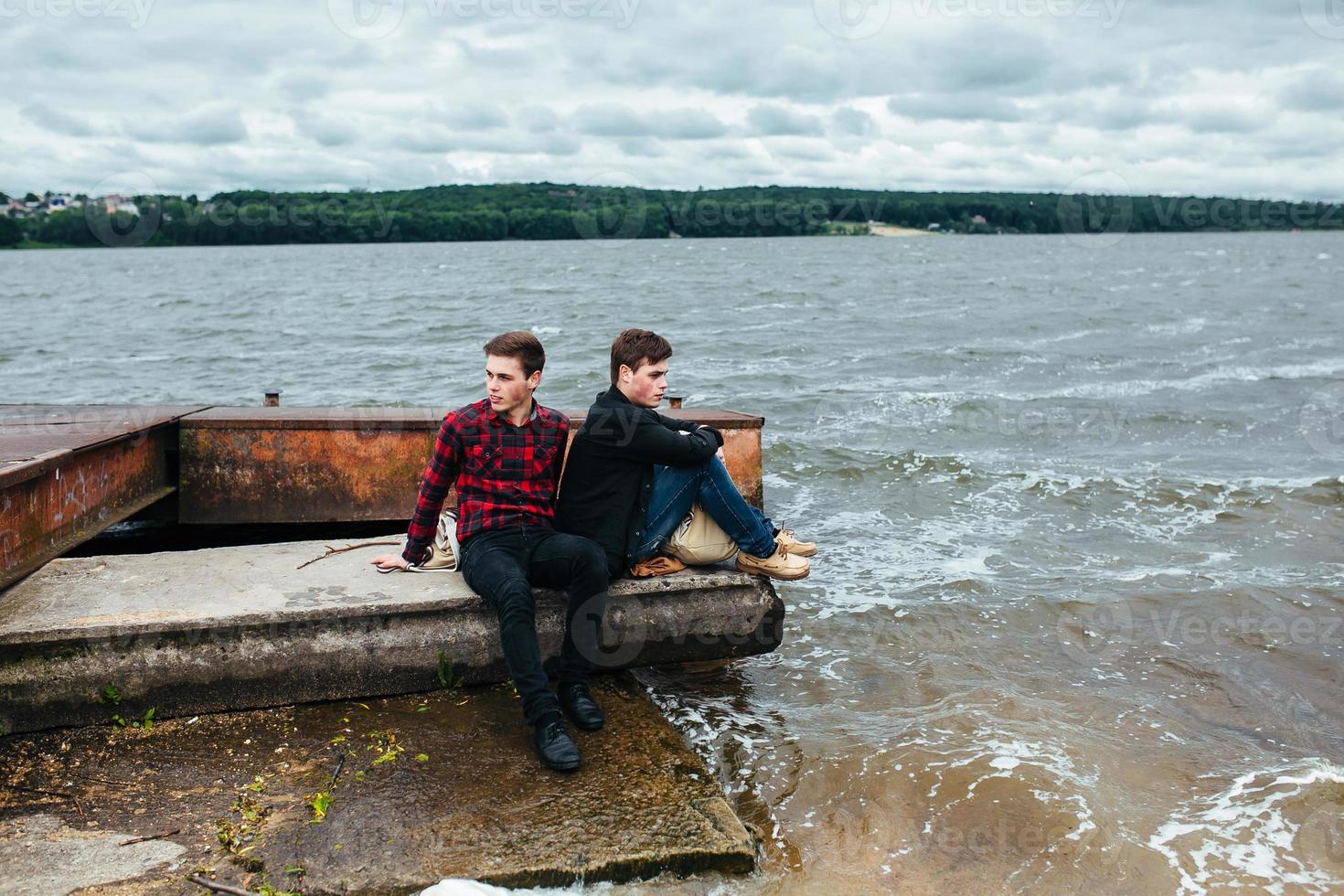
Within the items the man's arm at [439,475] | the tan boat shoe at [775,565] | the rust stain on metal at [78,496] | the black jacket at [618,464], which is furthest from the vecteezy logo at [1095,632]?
the rust stain on metal at [78,496]

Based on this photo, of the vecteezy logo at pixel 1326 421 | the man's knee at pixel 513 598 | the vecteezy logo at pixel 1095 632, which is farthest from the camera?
the vecteezy logo at pixel 1326 421

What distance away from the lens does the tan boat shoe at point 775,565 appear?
17.1 ft

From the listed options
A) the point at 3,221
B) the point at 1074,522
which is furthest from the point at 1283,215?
the point at 1074,522

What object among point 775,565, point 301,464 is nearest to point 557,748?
point 775,565

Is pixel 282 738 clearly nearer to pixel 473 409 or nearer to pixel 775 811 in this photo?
pixel 473 409

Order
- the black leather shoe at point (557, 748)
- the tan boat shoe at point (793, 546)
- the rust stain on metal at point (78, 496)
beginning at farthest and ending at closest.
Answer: the tan boat shoe at point (793, 546)
the rust stain on metal at point (78, 496)
the black leather shoe at point (557, 748)

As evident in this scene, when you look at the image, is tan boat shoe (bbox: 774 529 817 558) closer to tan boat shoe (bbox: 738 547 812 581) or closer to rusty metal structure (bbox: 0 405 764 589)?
tan boat shoe (bbox: 738 547 812 581)

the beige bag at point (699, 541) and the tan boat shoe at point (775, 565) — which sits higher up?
the beige bag at point (699, 541)

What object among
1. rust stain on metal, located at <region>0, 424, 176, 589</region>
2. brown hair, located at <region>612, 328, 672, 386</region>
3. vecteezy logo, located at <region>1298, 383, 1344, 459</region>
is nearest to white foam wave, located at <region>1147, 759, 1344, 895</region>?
brown hair, located at <region>612, 328, 672, 386</region>

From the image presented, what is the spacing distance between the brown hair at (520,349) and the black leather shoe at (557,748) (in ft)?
5.06

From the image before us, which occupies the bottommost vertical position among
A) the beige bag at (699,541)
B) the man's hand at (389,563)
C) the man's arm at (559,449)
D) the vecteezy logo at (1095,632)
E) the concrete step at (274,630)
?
the vecteezy logo at (1095,632)

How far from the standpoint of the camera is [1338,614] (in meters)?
7.34

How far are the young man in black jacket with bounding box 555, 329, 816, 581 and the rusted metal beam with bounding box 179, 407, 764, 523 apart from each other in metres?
1.61

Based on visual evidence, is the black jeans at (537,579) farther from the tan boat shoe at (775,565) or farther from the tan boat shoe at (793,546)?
the tan boat shoe at (793,546)
